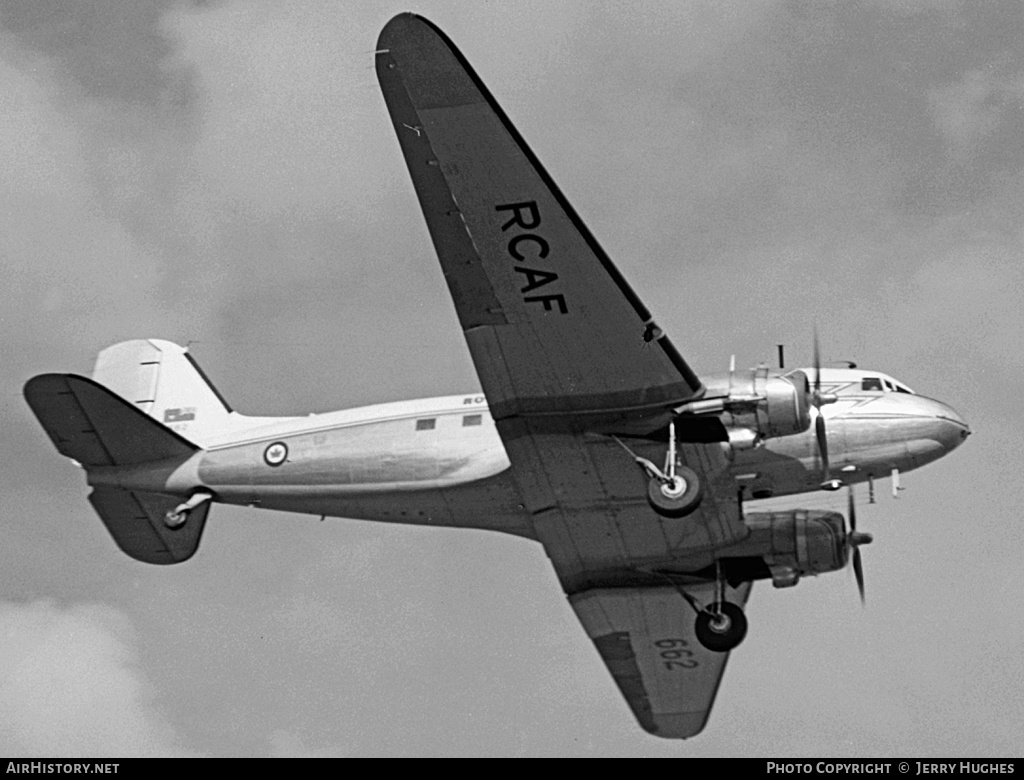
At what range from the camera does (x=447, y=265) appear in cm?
2458

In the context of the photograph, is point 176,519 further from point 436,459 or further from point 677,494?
point 677,494

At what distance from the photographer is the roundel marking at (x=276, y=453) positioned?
2875 cm

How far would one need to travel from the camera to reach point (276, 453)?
94.6 ft

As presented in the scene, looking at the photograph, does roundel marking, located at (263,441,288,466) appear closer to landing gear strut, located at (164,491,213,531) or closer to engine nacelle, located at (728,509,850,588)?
landing gear strut, located at (164,491,213,531)

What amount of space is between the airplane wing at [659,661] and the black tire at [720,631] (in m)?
2.37

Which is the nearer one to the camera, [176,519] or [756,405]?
[756,405]

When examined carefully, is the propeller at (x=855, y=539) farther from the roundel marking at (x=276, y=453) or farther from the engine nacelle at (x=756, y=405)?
the roundel marking at (x=276, y=453)

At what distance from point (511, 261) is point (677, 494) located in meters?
4.38

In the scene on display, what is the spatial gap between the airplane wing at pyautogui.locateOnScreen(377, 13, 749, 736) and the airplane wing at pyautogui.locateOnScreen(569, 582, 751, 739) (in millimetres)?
1660

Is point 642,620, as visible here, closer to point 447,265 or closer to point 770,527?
point 770,527

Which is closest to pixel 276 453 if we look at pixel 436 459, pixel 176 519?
pixel 176 519
